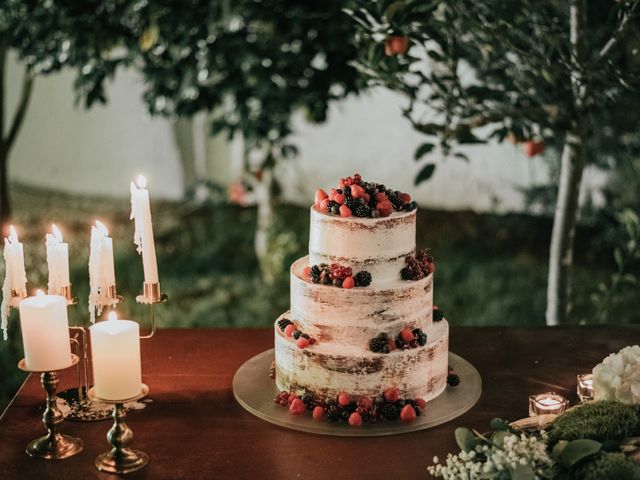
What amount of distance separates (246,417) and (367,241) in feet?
2.18

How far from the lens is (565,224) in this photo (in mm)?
3670

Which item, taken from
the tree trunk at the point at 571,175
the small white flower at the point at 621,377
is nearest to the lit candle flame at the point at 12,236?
the small white flower at the point at 621,377

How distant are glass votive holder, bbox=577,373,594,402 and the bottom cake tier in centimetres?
44

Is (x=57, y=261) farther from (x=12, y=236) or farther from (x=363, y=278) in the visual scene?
(x=363, y=278)

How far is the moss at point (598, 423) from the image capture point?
7.08ft

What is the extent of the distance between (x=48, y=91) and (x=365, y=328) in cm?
524

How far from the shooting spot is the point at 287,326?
110 inches

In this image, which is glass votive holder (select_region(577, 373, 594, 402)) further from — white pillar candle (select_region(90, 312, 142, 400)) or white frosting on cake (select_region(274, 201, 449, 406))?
white pillar candle (select_region(90, 312, 142, 400))

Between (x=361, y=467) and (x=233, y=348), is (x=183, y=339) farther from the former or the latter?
(x=361, y=467)

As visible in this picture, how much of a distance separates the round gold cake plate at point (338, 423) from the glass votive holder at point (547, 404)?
0.67 ft

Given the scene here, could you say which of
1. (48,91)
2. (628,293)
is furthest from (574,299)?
(48,91)

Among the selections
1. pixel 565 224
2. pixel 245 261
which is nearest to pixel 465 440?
pixel 565 224

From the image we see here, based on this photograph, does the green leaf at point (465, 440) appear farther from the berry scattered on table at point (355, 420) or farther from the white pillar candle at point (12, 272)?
the white pillar candle at point (12, 272)

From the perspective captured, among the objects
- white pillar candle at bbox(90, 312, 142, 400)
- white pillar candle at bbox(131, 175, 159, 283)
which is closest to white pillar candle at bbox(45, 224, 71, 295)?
white pillar candle at bbox(131, 175, 159, 283)
